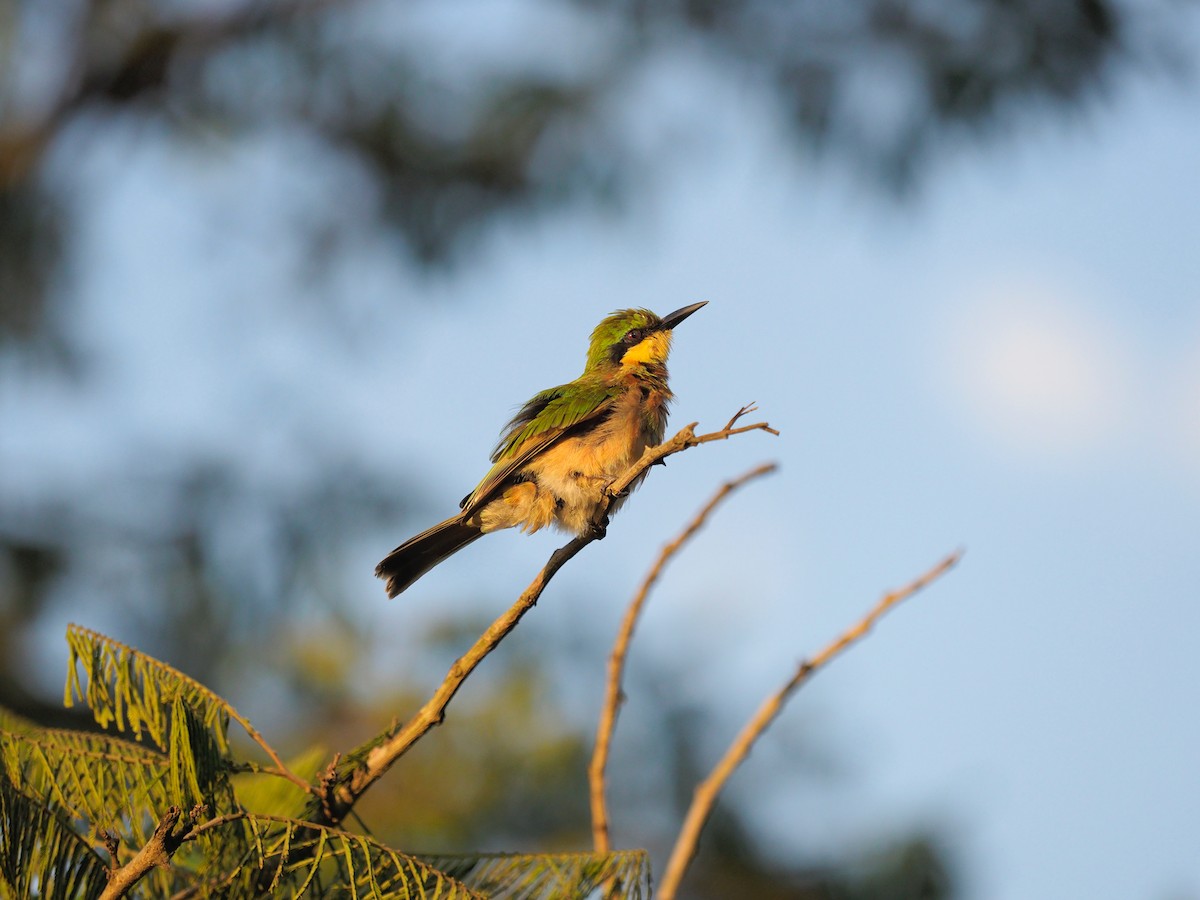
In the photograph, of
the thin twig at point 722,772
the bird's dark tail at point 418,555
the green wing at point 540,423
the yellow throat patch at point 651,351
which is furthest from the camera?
the yellow throat patch at point 651,351

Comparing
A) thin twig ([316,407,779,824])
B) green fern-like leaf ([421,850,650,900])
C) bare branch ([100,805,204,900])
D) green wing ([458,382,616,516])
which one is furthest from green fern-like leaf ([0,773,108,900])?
green wing ([458,382,616,516])

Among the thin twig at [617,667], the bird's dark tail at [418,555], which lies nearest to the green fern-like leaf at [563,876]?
the thin twig at [617,667]

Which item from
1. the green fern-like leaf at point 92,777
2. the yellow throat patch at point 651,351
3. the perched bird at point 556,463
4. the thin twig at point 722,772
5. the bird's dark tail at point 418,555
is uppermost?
the yellow throat patch at point 651,351

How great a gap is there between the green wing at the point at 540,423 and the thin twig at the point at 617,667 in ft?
6.35

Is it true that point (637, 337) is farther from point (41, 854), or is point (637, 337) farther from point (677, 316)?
point (41, 854)

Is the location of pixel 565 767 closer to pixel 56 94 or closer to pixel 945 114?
pixel 945 114

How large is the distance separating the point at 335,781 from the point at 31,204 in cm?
892

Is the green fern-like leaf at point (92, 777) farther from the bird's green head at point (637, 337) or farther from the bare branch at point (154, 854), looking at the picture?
the bird's green head at point (637, 337)

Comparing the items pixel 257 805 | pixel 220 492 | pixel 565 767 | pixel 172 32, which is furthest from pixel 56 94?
pixel 257 805

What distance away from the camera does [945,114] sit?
302 inches

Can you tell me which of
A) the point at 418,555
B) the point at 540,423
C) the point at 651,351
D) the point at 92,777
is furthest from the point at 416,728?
the point at 651,351

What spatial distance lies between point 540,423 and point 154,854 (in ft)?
8.62

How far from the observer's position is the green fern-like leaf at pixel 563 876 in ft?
5.45

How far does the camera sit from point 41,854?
1517mm
